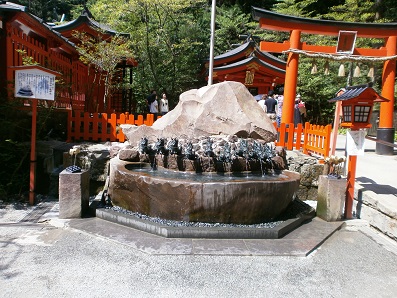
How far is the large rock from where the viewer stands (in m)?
6.16

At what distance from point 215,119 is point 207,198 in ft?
7.44

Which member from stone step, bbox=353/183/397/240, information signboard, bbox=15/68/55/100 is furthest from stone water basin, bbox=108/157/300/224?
information signboard, bbox=15/68/55/100

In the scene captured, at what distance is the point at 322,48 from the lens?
10.6 meters

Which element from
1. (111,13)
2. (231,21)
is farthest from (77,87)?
(231,21)

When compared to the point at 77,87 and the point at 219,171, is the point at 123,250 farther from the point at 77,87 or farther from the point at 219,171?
the point at 77,87

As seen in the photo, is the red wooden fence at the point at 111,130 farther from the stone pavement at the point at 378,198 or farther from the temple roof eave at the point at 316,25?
the temple roof eave at the point at 316,25

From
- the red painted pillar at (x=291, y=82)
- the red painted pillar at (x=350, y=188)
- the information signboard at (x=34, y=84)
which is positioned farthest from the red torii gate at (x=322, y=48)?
the information signboard at (x=34, y=84)

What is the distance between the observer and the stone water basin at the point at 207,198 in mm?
4281

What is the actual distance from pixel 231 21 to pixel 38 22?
2077 cm

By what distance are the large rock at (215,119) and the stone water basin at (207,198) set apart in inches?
67.6

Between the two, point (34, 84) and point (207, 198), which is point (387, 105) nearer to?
point (207, 198)

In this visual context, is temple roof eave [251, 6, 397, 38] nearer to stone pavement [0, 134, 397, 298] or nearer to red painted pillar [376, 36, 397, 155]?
red painted pillar [376, 36, 397, 155]

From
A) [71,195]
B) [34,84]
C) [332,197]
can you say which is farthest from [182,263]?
[34,84]

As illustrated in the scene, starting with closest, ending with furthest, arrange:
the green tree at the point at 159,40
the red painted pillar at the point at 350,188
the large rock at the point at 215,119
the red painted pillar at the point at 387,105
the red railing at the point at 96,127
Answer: the red painted pillar at the point at 350,188 < the large rock at the point at 215,119 < the red railing at the point at 96,127 < the red painted pillar at the point at 387,105 < the green tree at the point at 159,40
